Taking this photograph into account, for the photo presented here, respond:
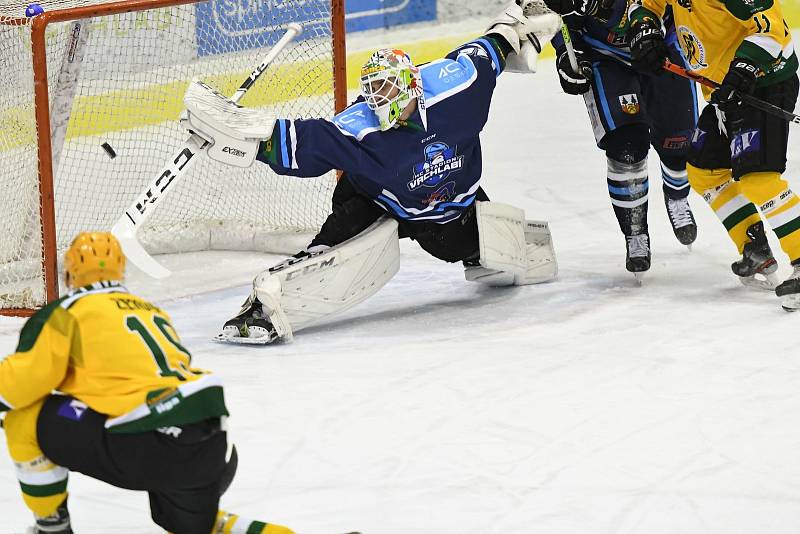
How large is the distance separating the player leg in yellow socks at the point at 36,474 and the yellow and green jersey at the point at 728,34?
2477 mm

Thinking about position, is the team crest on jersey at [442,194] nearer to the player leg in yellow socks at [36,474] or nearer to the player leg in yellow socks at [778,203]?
the player leg in yellow socks at [778,203]

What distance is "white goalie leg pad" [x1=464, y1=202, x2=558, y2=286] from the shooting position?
416cm

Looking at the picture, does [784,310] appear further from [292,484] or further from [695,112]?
[292,484]

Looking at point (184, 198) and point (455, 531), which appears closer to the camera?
point (455, 531)

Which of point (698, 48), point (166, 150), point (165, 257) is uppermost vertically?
point (698, 48)

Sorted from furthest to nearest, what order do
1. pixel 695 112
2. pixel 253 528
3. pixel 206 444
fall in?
pixel 695 112, pixel 253 528, pixel 206 444

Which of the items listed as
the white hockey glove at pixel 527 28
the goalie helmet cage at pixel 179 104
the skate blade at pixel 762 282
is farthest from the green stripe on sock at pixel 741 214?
the goalie helmet cage at pixel 179 104

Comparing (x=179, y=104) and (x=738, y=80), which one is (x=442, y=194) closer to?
(x=738, y=80)

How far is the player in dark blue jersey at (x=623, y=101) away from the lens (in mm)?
4324

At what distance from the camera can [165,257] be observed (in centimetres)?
490

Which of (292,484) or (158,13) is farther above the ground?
(158,13)

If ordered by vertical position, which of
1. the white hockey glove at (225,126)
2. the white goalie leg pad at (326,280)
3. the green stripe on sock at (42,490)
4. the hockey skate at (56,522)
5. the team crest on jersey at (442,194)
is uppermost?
the white hockey glove at (225,126)

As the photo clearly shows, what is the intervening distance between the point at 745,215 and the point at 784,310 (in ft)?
1.23

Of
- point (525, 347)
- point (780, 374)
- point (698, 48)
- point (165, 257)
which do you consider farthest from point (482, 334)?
point (165, 257)
